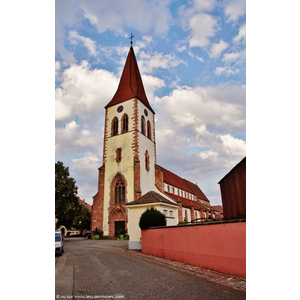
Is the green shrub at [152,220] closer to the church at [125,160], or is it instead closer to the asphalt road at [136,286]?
the asphalt road at [136,286]

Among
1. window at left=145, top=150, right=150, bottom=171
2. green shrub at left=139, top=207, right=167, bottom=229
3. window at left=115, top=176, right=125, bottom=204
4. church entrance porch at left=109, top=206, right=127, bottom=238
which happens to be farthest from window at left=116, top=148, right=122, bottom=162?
green shrub at left=139, top=207, right=167, bottom=229

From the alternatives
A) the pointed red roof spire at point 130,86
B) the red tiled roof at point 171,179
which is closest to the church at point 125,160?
the pointed red roof spire at point 130,86

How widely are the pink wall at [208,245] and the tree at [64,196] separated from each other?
18.2 metres

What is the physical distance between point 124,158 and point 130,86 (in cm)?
1141

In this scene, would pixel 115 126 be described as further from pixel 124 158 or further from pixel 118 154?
pixel 124 158

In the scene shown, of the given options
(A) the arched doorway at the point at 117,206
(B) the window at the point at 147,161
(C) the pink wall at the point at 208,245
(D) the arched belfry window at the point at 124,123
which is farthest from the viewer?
(D) the arched belfry window at the point at 124,123

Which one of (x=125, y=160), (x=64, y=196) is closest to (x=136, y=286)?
(x=125, y=160)

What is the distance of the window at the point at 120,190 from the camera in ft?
94.2

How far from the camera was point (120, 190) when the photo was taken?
2912 cm
